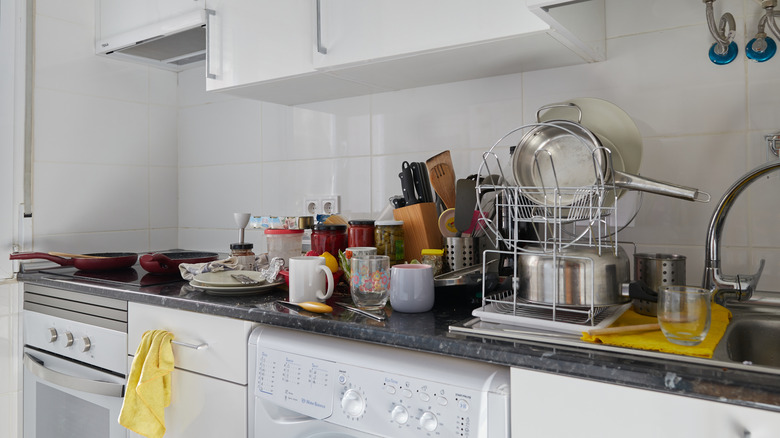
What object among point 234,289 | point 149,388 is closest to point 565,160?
point 234,289

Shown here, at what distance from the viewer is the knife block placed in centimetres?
141

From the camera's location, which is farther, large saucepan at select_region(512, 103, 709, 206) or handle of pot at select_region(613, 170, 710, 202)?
large saucepan at select_region(512, 103, 709, 206)

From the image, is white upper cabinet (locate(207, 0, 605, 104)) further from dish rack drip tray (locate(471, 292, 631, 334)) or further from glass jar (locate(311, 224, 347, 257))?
dish rack drip tray (locate(471, 292, 631, 334))

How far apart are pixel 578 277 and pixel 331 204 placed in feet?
3.61

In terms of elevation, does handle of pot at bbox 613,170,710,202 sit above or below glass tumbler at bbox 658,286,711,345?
above

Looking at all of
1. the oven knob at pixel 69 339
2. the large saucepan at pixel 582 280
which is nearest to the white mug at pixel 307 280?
the large saucepan at pixel 582 280

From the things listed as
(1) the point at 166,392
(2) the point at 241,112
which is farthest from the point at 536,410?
(2) the point at 241,112

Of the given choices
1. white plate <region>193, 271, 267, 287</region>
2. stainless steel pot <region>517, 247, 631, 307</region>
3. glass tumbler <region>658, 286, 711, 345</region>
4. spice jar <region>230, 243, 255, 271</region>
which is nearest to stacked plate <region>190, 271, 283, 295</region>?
white plate <region>193, 271, 267, 287</region>

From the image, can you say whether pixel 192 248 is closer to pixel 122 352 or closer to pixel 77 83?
pixel 77 83

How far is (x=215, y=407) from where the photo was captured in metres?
1.19

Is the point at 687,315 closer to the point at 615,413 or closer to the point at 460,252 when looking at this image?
the point at 615,413

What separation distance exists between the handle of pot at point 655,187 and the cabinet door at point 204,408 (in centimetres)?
89

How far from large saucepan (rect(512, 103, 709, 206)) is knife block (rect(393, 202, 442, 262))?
0.34 meters

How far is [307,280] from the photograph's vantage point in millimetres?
1191
